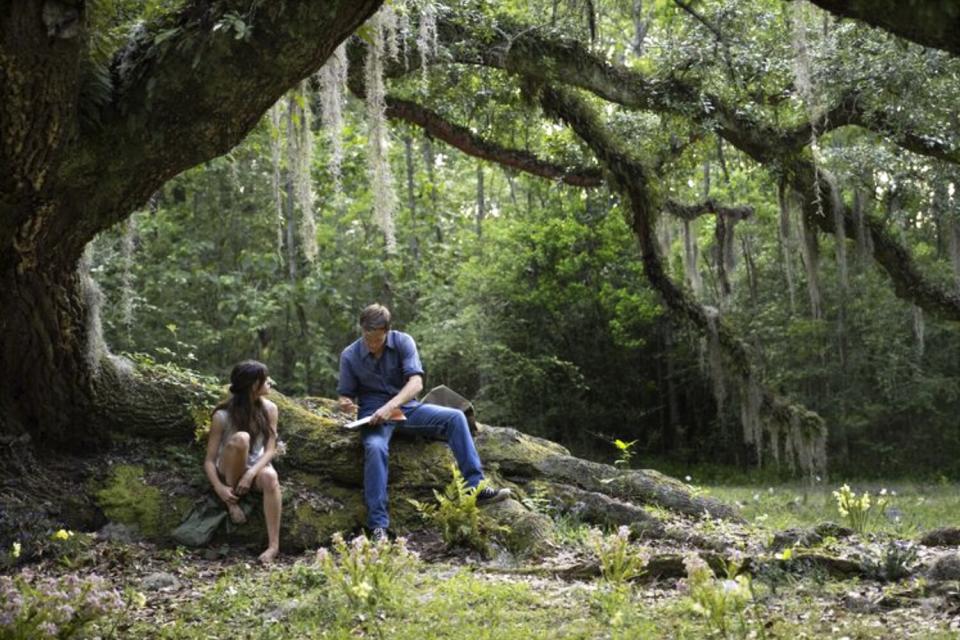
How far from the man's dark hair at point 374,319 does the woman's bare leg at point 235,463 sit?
1.03 metres

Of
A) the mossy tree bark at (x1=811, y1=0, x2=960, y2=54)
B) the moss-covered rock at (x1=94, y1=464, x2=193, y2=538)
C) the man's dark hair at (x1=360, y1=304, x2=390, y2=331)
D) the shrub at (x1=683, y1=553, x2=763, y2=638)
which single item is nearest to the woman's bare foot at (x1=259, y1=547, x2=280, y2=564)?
the moss-covered rock at (x1=94, y1=464, x2=193, y2=538)

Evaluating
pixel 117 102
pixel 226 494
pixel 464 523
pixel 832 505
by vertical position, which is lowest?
pixel 832 505

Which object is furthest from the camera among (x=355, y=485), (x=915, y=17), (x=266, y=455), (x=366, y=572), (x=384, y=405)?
(x=355, y=485)

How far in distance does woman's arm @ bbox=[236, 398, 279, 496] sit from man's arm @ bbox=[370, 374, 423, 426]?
0.63 m

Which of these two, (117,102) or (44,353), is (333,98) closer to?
(117,102)

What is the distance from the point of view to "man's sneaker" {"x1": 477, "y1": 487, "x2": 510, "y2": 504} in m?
6.30

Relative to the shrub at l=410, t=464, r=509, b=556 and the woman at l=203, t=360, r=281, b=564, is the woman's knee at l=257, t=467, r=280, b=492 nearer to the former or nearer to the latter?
the woman at l=203, t=360, r=281, b=564

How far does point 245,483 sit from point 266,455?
0.75 ft

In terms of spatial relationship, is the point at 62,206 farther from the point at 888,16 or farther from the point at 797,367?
the point at 797,367

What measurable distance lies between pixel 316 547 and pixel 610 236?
500 inches

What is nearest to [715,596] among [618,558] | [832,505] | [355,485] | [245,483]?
[618,558]

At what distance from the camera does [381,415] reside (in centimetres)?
631

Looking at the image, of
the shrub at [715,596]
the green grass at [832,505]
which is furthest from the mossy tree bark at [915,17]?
the green grass at [832,505]

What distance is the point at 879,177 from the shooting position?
1195 cm
